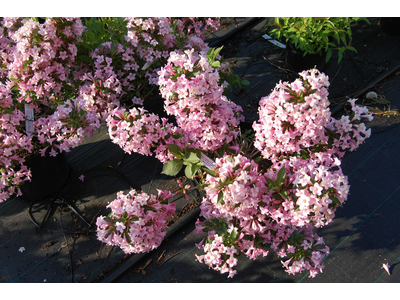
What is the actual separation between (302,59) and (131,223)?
9.79ft

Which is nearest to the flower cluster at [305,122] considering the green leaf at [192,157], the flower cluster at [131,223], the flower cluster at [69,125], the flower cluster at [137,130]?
the green leaf at [192,157]

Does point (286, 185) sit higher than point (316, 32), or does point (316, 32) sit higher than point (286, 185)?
point (316, 32)

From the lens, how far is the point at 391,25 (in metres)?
4.46

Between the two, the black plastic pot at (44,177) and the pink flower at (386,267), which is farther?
the black plastic pot at (44,177)

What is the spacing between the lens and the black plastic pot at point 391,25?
4.39 metres

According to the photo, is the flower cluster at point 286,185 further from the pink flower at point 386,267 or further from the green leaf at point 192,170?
the pink flower at point 386,267

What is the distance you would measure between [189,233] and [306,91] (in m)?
1.79

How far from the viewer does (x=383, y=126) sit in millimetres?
3627

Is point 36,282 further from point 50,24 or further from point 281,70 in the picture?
point 281,70

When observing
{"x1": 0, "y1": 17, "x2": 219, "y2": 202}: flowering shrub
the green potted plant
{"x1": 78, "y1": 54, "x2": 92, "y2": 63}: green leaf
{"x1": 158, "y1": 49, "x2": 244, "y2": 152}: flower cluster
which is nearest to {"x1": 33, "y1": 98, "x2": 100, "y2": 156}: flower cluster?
{"x1": 0, "y1": 17, "x2": 219, "y2": 202}: flowering shrub

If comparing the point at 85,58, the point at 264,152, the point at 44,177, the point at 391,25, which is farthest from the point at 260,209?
the point at 391,25

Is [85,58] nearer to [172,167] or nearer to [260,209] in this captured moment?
[172,167]

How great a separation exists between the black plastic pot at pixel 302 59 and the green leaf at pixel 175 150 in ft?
7.84
